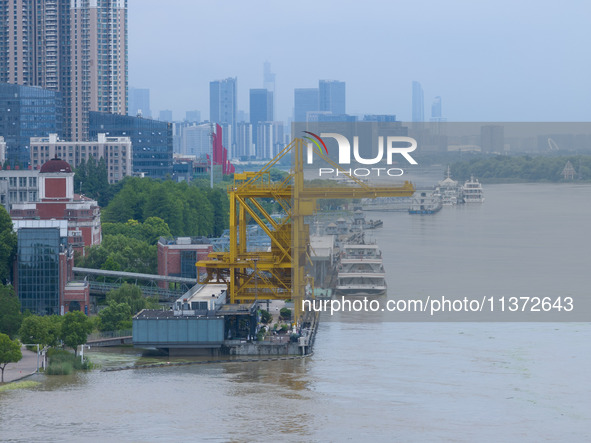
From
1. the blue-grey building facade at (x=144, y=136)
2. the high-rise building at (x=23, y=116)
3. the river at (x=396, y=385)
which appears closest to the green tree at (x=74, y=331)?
the river at (x=396, y=385)

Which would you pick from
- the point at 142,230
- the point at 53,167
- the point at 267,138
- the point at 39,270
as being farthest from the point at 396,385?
the point at 267,138

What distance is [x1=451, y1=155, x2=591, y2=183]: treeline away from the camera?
28641mm

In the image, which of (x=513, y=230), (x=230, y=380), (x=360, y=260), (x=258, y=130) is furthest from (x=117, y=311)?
(x=258, y=130)

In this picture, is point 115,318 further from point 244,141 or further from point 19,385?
point 244,141

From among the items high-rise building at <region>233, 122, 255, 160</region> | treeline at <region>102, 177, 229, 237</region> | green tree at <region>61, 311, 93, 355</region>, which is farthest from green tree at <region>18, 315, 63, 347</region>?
high-rise building at <region>233, 122, 255, 160</region>

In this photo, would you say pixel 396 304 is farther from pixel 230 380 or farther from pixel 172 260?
pixel 230 380

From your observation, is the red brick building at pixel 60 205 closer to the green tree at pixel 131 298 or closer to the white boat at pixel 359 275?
the white boat at pixel 359 275

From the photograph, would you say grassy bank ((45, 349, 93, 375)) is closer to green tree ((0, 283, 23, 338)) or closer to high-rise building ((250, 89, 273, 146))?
green tree ((0, 283, 23, 338))

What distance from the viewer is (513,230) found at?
31297mm

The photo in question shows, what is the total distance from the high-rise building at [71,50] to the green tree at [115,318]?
6103cm

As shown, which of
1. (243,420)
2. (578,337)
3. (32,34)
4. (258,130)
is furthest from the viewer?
(258,130)

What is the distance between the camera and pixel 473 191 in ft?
102

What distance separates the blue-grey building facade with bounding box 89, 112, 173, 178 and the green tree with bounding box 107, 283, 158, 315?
53.7 m

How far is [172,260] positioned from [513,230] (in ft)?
26.4
